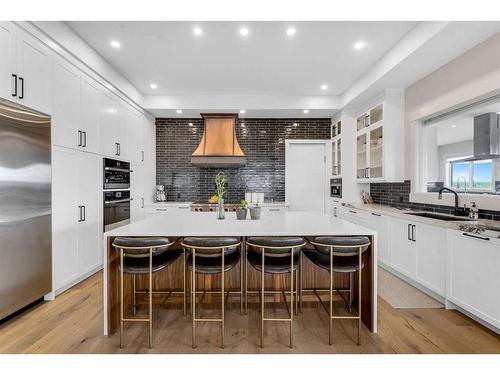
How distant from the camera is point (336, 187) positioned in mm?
5508

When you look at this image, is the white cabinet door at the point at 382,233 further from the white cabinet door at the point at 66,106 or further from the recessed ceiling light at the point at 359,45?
the white cabinet door at the point at 66,106

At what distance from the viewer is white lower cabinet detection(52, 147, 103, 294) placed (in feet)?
9.48

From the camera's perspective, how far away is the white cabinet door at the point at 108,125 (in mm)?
3753

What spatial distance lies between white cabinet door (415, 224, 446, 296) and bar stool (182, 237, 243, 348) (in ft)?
6.74

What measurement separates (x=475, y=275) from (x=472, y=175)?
4.36 ft

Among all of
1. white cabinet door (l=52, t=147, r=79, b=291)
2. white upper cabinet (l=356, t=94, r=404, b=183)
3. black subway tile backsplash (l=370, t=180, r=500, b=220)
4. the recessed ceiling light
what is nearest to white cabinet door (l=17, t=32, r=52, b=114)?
white cabinet door (l=52, t=147, r=79, b=291)

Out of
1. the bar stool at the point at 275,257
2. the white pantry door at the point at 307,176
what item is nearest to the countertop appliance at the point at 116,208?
the bar stool at the point at 275,257

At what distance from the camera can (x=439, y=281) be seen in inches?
108

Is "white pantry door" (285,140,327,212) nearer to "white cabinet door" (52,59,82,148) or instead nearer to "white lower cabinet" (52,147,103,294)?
"white lower cabinet" (52,147,103,294)

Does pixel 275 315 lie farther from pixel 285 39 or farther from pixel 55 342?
pixel 285 39

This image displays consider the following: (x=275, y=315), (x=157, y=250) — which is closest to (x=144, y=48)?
(x=157, y=250)

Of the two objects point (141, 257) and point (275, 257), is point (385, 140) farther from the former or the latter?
point (141, 257)

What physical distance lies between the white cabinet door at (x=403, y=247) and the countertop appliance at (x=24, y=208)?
3946 millimetres
